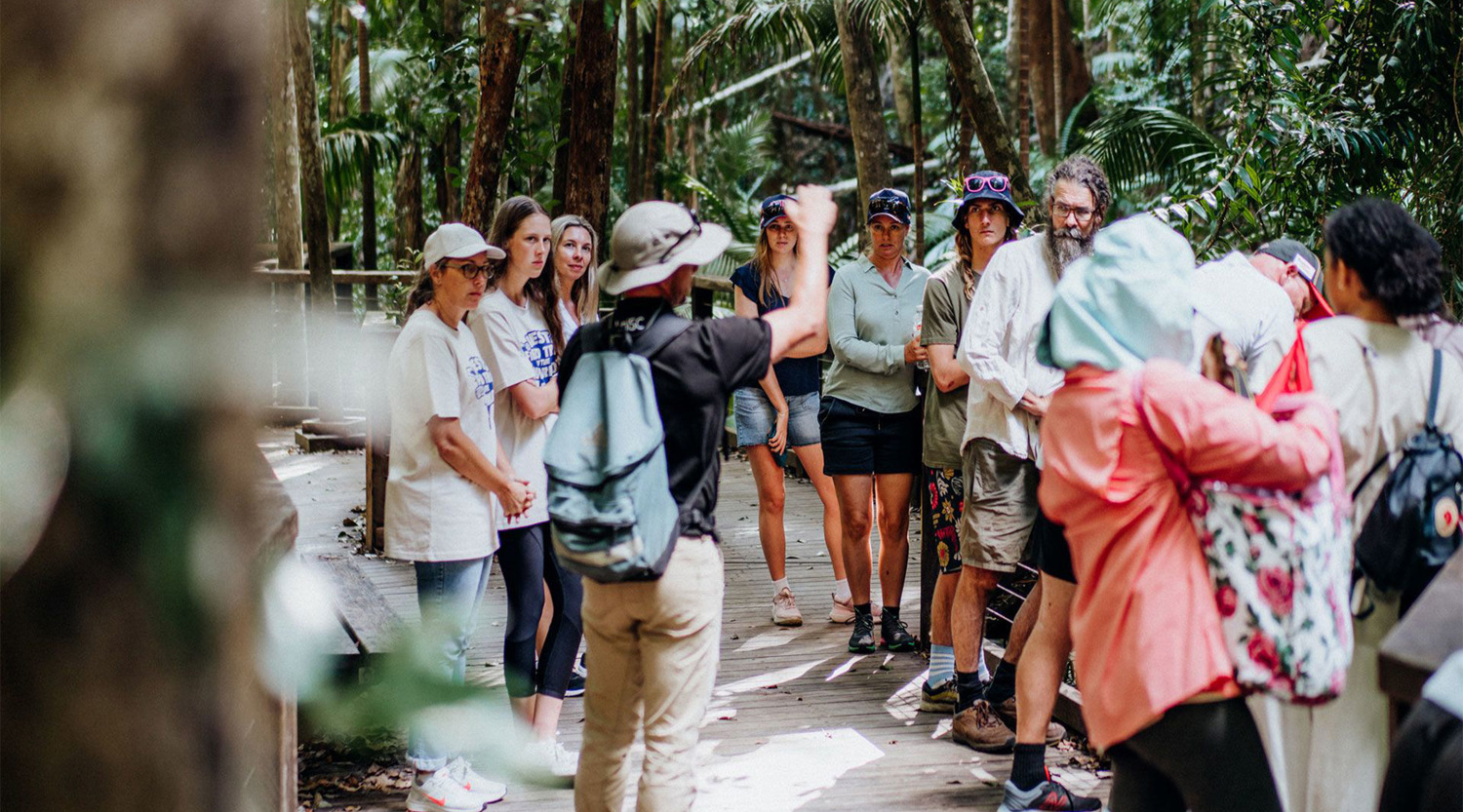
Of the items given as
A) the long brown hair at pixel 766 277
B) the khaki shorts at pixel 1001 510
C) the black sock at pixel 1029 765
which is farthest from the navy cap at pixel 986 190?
the black sock at pixel 1029 765

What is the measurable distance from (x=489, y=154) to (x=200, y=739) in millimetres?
6654

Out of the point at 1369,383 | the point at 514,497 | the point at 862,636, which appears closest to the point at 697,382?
the point at 514,497

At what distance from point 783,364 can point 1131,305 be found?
3417mm

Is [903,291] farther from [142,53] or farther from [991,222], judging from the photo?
[142,53]

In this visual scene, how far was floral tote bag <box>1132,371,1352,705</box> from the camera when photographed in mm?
2484

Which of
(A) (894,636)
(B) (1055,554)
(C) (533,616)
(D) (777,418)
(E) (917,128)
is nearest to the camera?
(B) (1055,554)

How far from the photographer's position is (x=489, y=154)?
23.1 ft

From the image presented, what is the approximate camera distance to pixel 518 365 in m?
4.24

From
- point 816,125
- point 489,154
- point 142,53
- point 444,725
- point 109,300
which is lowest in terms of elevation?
point 444,725

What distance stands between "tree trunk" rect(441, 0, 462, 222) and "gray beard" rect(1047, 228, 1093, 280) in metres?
4.37

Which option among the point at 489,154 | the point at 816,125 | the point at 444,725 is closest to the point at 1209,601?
the point at 444,725

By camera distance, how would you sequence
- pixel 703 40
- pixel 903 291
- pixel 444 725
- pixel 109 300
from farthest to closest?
pixel 703 40 → pixel 903 291 → pixel 444 725 → pixel 109 300

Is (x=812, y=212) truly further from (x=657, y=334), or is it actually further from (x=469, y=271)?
(x=469, y=271)

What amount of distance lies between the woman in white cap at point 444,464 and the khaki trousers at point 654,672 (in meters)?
0.80
